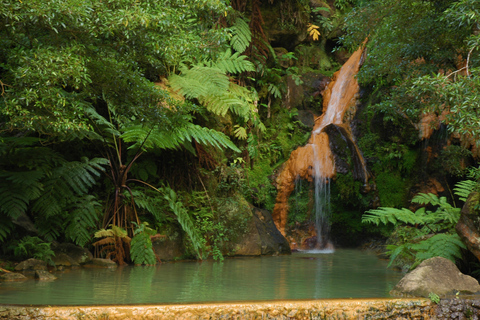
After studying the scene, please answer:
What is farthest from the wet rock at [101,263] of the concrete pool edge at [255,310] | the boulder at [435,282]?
the boulder at [435,282]

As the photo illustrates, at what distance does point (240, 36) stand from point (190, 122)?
2999 mm

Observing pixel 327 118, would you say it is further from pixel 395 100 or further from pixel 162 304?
pixel 162 304

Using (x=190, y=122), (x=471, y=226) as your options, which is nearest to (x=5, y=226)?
(x=190, y=122)

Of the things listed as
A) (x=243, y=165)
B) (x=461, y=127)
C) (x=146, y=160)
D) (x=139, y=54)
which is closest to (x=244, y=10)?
(x=243, y=165)

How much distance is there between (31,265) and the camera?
559 cm

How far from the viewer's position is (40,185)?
237 inches

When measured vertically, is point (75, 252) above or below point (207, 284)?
above

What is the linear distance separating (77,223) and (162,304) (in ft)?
10.7

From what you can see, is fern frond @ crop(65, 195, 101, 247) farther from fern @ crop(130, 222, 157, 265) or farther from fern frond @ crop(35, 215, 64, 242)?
fern @ crop(130, 222, 157, 265)

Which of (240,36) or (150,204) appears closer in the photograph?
(150,204)

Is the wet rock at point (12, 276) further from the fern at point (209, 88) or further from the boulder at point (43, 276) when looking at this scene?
the fern at point (209, 88)

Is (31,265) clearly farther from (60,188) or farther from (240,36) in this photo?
(240,36)

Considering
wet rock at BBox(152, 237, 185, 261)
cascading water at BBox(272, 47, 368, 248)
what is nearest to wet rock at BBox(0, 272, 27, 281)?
wet rock at BBox(152, 237, 185, 261)

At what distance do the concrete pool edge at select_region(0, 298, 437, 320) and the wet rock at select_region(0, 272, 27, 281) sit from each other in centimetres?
→ 184
